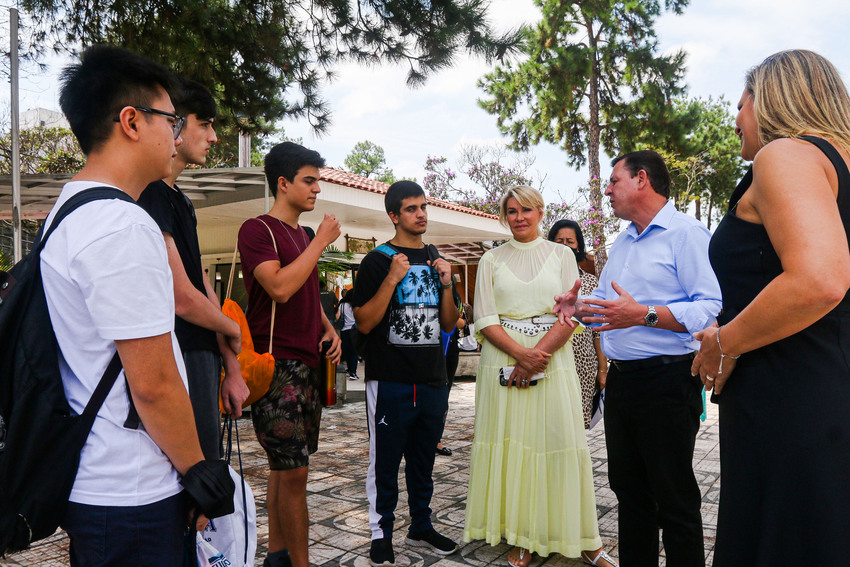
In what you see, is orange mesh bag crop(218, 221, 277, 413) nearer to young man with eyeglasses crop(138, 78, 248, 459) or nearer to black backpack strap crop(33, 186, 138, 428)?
young man with eyeglasses crop(138, 78, 248, 459)

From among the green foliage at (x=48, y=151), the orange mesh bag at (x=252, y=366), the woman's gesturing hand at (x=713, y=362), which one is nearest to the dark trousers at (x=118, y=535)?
the orange mesh bag at (x=252, y=366)

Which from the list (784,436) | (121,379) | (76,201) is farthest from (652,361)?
(76,201)

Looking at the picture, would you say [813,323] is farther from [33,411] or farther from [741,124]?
[33,411]

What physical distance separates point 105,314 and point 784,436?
1703 millimetres

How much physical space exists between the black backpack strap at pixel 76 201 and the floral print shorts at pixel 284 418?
62.7 inches

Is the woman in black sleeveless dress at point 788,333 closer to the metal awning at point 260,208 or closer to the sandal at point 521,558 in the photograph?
the sandal at point 521,558

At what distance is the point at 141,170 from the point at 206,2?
432 centimetres

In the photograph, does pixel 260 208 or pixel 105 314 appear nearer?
pixel 105 314

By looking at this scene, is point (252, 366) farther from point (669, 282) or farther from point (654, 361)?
point (669, 282)

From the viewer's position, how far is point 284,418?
2.79 meters

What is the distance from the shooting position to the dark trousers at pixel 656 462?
2.63m

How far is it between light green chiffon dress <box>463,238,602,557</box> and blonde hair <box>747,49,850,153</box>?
1.90 meters

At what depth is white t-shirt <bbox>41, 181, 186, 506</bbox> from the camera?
126 cm

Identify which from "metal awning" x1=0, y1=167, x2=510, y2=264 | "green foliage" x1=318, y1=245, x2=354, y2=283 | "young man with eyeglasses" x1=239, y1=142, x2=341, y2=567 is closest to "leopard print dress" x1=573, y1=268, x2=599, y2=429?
"young man with eyeglasses" x1=239, y1=142, x2=341, y2=567
